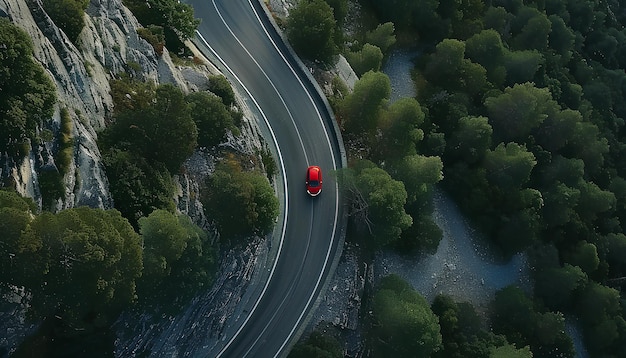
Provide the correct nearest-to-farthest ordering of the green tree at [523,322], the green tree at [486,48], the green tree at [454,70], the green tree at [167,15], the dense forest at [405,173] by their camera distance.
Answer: the dense forest at [405,173], the green tree at [167,15], the green tree at [523,322], the green tree at [454,70], the green tree at [486,48]

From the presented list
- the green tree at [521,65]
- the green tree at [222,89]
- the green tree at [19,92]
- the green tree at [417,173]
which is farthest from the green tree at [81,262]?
the green tree at [521,65]

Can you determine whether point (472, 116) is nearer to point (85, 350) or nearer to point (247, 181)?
point (247, 181)

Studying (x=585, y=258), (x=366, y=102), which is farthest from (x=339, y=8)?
(x=585, y=258)

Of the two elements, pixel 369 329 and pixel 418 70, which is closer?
pixel 369 329

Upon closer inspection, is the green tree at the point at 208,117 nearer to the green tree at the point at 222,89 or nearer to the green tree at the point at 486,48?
the green tree at the point at 222,89

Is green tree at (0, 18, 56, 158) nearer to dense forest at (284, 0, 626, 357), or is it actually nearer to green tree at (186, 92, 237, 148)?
green tree at (186, 92, 237, 148)

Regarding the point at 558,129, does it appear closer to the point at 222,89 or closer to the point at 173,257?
the point at 222,89

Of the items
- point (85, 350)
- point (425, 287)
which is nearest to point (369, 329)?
point (425, 287)
